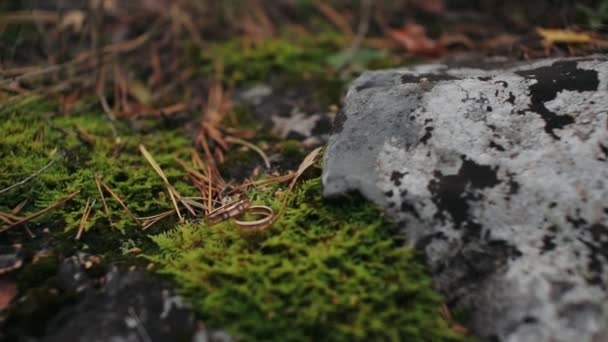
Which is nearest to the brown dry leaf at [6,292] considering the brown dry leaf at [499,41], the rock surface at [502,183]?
the rock surface at [502,183]

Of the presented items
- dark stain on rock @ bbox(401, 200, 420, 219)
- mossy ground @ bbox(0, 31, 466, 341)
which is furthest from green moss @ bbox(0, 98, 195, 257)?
dark stain on rock @ bbox(401, 200, 420, 219)

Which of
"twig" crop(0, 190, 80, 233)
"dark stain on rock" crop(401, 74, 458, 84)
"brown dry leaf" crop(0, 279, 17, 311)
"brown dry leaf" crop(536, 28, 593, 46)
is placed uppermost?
"brown dry leaf" crop(536, 28, 593, 46)

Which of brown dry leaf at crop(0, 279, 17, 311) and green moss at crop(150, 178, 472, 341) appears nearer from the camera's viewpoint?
green moss at crop(150, 178, 472, 341)

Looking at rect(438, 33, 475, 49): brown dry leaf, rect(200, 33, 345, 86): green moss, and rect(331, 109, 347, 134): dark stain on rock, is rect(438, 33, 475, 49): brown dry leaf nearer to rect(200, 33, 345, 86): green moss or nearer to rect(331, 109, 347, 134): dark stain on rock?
rect(200, 33, 345, 86): green moss

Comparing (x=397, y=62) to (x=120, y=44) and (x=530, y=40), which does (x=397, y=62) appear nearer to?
(x=530, y=40)

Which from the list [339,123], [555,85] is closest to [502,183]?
[555,85]

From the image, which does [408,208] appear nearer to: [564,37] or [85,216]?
[85,216]
